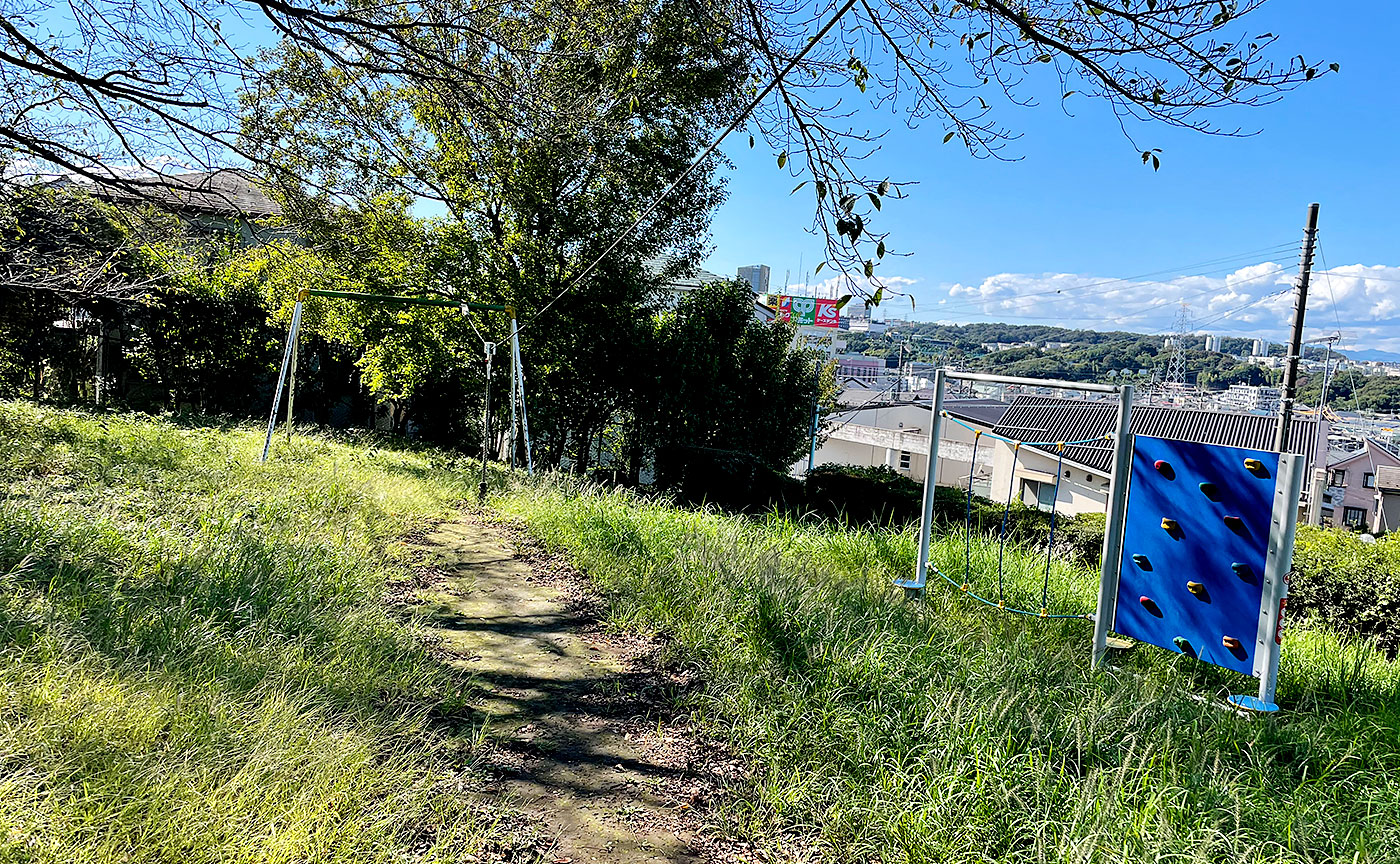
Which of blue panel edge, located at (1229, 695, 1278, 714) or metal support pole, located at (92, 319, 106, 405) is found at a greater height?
metal support pole, located at (92, 319, 106, 405)

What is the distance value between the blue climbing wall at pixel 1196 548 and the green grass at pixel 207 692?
3763 mm

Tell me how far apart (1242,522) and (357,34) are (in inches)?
217

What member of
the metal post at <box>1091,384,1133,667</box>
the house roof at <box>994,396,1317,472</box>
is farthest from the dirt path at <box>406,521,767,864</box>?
the house roof at <box>994,396,1317,472</box>

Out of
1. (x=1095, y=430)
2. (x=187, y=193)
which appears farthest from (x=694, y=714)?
(x=1095, y=430)

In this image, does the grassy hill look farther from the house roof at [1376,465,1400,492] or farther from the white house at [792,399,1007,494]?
the house roof at [1376,465,1400,492]

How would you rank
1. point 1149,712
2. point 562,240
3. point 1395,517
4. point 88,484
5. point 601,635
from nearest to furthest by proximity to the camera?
point 1149,712 < point 601,635 < point 88,484 < point 562,240 < point 1395,517

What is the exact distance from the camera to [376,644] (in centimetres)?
404

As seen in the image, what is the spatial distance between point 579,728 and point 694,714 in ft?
1.81

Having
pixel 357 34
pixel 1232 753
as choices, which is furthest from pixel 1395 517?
pixel 357 34

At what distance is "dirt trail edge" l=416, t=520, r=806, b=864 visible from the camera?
9.35 ft

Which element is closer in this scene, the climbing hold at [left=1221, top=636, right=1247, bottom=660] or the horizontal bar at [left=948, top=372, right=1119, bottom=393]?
the climbing hold at [left=1221, top=636, right=1247, bottom=660]

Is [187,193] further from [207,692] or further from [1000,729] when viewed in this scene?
[1000,729]

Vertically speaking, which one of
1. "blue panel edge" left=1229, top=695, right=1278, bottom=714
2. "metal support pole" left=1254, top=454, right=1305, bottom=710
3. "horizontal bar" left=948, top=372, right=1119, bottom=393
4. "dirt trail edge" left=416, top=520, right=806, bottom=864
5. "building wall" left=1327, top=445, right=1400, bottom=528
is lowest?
"building wall" left=1327, top=445, right=1400, bottom=528

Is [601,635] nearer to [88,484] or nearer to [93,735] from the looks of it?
[93,735]
